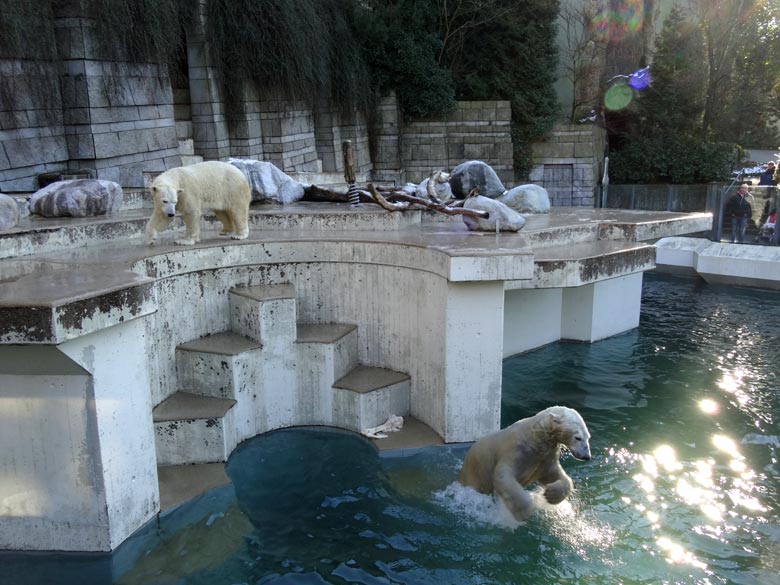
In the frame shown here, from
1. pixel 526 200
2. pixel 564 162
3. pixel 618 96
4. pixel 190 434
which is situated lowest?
pixel 190 434

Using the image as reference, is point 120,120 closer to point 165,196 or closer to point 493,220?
point 165,196

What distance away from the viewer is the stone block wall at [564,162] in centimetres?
2009

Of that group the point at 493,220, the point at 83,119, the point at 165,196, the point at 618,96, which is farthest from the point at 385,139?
the point at 165,196

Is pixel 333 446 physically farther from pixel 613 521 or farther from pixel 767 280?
pixel 767 280

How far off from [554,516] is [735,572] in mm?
1190

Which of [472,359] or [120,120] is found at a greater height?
[120,120]

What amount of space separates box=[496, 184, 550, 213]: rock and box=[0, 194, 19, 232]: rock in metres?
6.64

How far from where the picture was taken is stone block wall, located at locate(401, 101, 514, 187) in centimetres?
1938

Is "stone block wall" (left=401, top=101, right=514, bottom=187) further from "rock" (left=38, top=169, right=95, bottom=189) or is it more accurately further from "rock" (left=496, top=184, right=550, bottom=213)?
"rock" (left=38, top=169, right=95, bottom=189)

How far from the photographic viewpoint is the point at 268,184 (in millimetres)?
9641

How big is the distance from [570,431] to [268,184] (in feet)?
20.5

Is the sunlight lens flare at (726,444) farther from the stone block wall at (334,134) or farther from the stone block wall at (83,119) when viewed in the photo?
the stone block wall at (334,134)

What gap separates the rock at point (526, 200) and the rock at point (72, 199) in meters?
5.68

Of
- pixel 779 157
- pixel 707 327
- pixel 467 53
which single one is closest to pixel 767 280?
pixel 707 327
